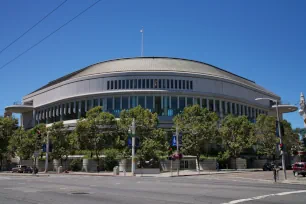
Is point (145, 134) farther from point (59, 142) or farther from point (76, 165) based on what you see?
point (59, 142)

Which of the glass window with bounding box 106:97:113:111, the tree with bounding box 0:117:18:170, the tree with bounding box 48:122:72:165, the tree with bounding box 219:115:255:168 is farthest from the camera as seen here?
the glass window with bounding box 106:97:113:111

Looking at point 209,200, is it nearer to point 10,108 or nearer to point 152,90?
point 152,90

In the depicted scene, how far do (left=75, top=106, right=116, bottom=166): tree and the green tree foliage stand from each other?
77.1 inches

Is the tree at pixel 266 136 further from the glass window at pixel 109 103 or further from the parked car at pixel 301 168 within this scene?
the glass window at pixel 109 103

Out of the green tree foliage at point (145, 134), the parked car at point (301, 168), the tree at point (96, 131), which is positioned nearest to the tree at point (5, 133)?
the tree at point (96, 131)

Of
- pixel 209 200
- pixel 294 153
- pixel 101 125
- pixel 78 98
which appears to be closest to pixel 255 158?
pixel 294 153

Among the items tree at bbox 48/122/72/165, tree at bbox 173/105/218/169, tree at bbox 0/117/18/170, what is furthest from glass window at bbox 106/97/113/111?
tree at bbox 0/117/18/170

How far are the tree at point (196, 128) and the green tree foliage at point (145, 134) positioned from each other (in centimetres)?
361

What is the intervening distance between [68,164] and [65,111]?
1878cm

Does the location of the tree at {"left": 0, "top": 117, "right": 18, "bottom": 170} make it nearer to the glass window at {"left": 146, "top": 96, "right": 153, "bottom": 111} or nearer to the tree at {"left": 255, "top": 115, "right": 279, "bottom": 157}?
the glass window at {"left": 146, "top": 96, "right": 153, "bottom": 111}

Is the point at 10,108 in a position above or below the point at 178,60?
below

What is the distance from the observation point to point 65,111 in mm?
77625

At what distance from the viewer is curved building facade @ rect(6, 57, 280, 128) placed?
71125mm

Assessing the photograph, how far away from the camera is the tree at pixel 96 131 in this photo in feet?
183
